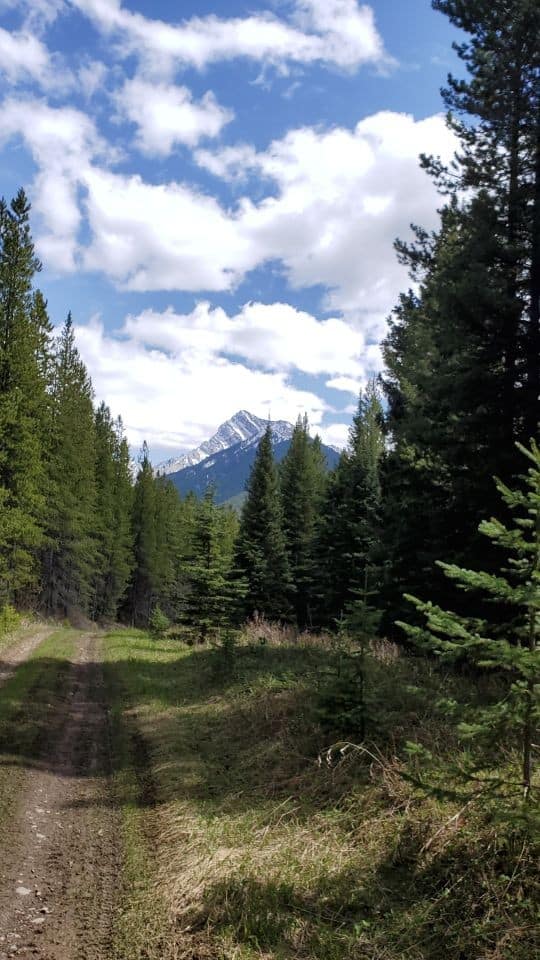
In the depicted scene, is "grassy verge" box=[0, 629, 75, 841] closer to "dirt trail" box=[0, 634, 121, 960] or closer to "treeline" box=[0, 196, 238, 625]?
"dirt trail" box=[0, 634, 121, 960]

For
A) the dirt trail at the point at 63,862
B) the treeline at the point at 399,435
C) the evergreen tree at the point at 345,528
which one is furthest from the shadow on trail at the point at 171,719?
the evergreen tree at the point at 345,528

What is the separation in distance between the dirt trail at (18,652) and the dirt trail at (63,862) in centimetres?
699

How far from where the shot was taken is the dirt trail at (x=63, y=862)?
15.9 feet

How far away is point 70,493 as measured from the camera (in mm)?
39031

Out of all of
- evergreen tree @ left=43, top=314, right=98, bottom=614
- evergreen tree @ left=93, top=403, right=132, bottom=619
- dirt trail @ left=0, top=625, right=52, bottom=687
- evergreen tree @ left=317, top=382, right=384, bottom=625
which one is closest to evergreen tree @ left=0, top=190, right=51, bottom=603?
dirt trail @ left=0, top=625, right=52, bottom=687

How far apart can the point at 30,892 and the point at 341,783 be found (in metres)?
3.71

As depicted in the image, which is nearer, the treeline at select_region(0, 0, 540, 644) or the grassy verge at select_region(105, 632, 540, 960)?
the grassy verge at select_region(105, 632, 540, 960)

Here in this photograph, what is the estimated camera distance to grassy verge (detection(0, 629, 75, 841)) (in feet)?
26.9

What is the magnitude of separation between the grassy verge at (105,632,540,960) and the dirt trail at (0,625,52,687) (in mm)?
8107

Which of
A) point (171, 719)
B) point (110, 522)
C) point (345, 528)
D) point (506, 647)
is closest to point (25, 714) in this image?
point (171, 719)

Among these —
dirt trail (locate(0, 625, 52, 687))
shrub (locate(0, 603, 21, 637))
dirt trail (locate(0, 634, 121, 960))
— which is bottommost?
dirt trail (locate(0, 625, 52, 687))

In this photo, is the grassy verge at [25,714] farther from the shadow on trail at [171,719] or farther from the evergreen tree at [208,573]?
the evergreen tree at [208,573]

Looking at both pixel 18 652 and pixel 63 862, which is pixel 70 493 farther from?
pixel 63 862

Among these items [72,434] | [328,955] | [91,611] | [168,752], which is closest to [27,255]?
[72,434]
